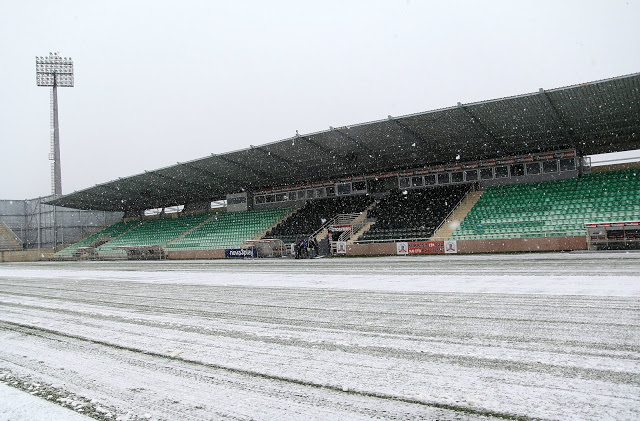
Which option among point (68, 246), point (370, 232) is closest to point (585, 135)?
point (370, 232)

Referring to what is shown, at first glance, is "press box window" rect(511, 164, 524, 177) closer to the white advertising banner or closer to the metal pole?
the white advertising banner

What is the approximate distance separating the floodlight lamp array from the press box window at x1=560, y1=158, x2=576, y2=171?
196 feet

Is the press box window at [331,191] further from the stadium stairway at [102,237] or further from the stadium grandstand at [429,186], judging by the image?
the stadium stairway at [102,237]

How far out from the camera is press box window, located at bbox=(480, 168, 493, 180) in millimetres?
27375

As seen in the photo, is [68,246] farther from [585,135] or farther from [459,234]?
[585,135]

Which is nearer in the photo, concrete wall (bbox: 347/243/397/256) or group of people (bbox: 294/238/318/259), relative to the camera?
concrete wall (bbox: 347/243/397/256)

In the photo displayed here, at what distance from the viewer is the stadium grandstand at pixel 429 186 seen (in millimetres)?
18703

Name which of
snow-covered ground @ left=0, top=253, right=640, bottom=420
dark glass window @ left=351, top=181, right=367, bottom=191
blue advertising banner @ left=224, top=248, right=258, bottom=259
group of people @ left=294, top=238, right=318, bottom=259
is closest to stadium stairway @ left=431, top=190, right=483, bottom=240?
group of people @ left=294, top=238, right=318, bottom=259

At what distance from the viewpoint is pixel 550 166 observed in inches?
995

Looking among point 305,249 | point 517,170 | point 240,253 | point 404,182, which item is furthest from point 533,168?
point 240,253

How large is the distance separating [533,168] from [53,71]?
196 feet

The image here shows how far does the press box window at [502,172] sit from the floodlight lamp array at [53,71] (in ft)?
184

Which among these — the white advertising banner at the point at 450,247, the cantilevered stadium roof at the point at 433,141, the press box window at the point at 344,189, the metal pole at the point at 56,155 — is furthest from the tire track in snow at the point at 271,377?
the metal pole at the point at 56,155

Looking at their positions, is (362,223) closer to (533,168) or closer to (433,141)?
(433,141)
